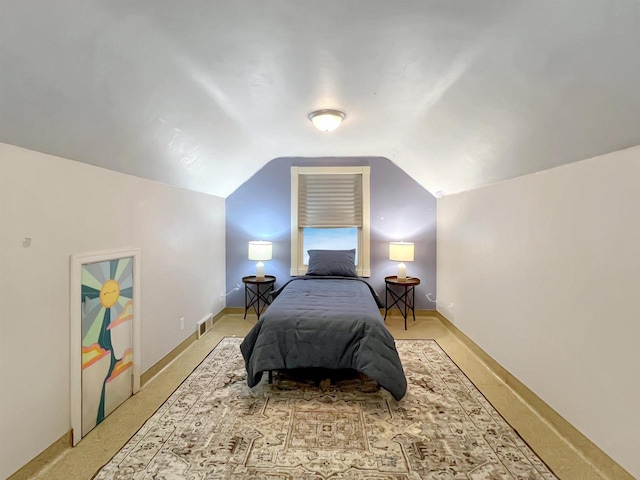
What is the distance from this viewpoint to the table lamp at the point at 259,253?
472 centimetres

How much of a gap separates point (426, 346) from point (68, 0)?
397 cm

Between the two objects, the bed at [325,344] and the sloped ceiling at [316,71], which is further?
the bed at [325,344]

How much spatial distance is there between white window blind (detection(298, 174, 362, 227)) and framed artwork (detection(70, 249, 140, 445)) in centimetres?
275

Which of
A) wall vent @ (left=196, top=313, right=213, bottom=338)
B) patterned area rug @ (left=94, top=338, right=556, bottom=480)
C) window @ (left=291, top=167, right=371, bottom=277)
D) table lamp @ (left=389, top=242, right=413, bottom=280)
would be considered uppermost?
window @ (left=291, top=167, right=371, bottom=277)

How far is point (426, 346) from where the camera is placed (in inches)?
152

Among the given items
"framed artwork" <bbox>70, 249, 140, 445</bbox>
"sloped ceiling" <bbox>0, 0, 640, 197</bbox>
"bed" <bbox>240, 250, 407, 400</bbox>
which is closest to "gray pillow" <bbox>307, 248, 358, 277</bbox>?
"bed" <bbox>240, 250, 407, 400</bbox>

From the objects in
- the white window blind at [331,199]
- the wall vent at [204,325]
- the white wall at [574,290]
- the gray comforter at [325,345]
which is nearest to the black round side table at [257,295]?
the wall vent at [204,325]

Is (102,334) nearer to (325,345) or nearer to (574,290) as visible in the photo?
(325,345)

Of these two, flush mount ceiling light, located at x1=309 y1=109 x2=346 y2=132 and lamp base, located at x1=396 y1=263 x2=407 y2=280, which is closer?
flush mount ceiling light, located at x1=309 y1=109 x2=346 y2=132

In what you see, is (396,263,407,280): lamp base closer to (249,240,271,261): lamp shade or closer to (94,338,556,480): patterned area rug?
(94,338,556,480): patterned area rug

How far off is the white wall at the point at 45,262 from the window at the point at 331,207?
239cm

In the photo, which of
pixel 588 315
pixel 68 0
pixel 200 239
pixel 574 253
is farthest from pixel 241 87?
pixel 588 315

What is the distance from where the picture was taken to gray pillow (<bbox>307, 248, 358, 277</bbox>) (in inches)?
181

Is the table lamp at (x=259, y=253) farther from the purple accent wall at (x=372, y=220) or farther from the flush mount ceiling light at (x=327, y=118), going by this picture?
the flush mount ceiling light at (x=327, y=118)
